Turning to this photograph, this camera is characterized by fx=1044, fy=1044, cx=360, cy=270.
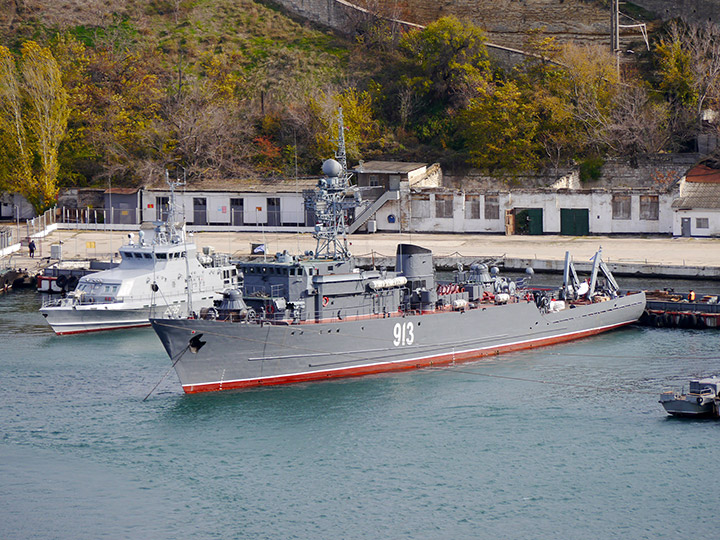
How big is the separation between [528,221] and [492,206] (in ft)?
8.67

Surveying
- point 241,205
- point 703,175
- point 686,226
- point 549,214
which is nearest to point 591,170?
point 549,214

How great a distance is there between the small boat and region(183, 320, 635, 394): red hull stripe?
10.3 m

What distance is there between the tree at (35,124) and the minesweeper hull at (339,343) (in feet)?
137

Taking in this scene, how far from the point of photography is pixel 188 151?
258 feet

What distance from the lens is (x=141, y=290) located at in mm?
50719

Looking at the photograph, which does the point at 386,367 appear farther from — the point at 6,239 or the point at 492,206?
the point at 6,239

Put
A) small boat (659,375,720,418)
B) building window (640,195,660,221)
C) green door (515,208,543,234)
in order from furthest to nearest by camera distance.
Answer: green door (515,208,543,234), building window (640,195,660,221), small boat (659,375,720,418)

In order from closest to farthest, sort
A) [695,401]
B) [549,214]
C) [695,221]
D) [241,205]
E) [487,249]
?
[695,401]
[695,221]
[487,249]
[549,214]
[241,205]

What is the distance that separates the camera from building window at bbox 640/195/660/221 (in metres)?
65.0

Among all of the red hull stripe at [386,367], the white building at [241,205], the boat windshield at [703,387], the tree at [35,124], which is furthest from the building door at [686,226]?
the tree at [35,124]

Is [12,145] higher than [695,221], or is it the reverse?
[12,145]

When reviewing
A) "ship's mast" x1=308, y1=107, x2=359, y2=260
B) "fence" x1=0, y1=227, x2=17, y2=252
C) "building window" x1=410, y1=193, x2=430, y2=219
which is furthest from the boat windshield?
"fence" x1=0, y1=227, x2=17, y2=252

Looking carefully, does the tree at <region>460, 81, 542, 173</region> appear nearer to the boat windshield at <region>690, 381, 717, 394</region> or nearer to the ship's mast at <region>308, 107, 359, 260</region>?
the ship's mast at <region>308, 107, 359, 260</region>

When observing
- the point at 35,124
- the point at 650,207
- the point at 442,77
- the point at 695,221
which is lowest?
the point at 695,221
